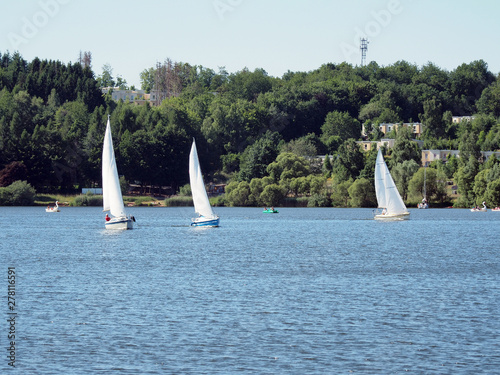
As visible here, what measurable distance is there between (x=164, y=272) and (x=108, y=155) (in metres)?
37.4

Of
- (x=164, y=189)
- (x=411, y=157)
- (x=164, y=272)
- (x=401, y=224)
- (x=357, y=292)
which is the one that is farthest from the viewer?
(x=164, y=189)

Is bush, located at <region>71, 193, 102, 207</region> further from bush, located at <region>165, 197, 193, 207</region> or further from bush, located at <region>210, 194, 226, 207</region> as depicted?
bush, located at <region>210, 194, 226, 207</region>

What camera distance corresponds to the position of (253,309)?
3722 cm

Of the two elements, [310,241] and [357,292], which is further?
[310,241]

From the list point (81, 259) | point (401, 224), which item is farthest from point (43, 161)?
point (81, 259)

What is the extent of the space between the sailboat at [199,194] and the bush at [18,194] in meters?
81.9

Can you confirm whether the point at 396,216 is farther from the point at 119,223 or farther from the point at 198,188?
the point at 119,223

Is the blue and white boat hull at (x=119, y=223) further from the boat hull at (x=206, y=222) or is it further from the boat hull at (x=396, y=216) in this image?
the boat hull at (x=396, y=216)

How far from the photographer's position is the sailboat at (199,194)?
9306 cm

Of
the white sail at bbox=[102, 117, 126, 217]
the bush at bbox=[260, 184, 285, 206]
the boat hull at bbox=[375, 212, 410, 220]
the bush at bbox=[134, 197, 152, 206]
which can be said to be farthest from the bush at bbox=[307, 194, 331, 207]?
the white sail at bbox=[102, 117, 126, 217]

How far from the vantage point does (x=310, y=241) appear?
270 ft

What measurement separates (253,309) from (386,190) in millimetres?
78273

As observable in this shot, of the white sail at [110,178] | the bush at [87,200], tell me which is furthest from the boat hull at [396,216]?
the bush at [87,200]

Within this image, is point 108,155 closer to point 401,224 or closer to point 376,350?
point 401,224
